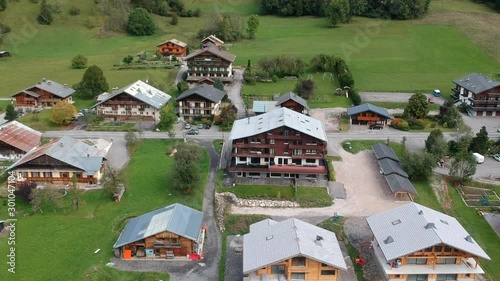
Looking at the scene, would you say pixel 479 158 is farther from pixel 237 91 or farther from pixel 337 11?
pixel 337 11

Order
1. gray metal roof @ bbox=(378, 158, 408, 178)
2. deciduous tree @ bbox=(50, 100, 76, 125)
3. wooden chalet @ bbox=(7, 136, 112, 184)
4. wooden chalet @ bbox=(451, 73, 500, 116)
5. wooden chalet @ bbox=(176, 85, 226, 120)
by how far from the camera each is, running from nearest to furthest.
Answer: wooden chalet @ bbox=(7, 136, 112, 184), gray metal roof @ bbox=(378, 158, 408, 178), deciduous tree @ bbox=(50, 100, 76, 125), wooden chalet @ bbox=(176, 85, 226, 120), wooden chalet @ bbox=(451, 73, 500, 116)

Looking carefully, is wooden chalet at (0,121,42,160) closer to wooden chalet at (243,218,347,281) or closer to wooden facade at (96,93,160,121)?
wooden facade at (96,93,160,121)

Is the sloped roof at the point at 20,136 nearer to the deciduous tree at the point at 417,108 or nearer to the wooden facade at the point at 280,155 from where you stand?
the wooden facade at the point at 280,155

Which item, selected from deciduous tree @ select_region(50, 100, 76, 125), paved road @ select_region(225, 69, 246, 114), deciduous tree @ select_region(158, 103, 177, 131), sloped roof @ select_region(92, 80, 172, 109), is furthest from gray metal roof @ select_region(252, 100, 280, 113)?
deciduous tree @ select_region(50, 100, 76, 125)

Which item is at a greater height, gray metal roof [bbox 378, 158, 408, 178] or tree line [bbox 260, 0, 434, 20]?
tree line [bbox 260, 0, 434, 20]

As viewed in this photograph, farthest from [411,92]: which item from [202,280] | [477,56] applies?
[202,280]

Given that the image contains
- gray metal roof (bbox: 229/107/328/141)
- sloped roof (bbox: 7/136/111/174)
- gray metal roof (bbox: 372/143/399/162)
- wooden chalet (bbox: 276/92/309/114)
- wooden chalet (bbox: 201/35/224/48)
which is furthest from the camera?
wooden chalet (bbox: 201/35/224/48)

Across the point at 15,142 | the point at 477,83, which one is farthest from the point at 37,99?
the point at 477,83
